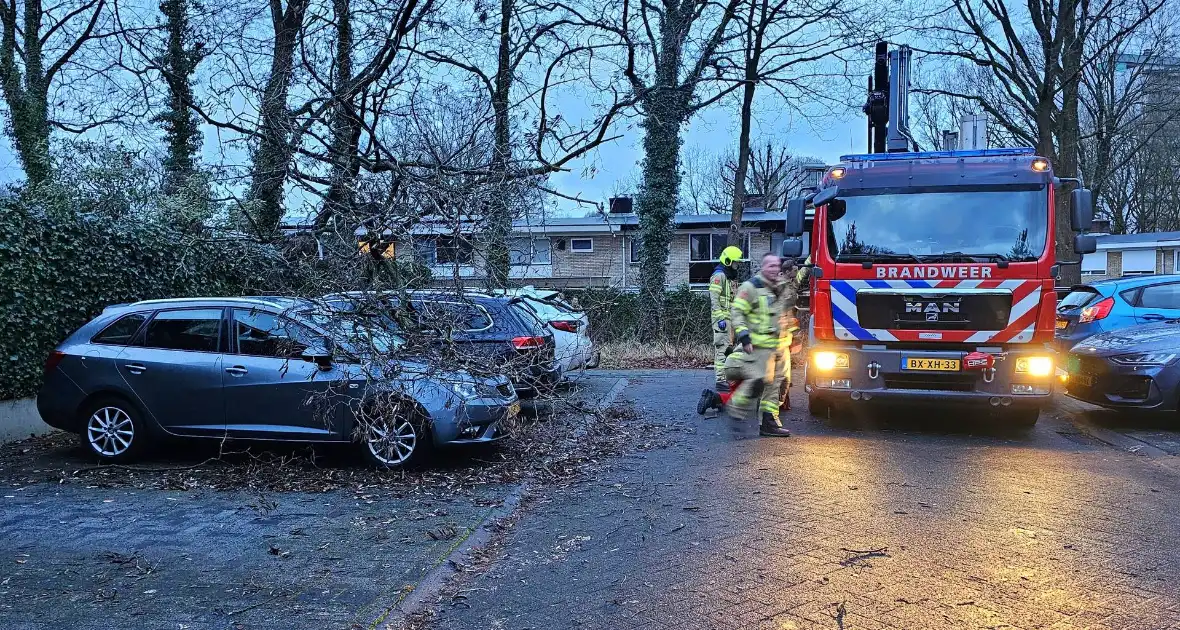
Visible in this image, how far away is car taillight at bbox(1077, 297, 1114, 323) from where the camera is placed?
407 inches

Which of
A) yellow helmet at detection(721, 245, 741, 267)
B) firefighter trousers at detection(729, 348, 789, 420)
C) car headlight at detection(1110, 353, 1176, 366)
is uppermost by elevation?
yellow helmet at detection(721, 245, 741, 267)

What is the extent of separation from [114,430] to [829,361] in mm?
6454

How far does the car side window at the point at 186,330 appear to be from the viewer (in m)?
7.02

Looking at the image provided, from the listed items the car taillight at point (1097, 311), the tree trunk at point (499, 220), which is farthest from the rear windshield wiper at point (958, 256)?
the tree trunk at point (499, 220)

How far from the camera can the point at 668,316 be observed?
768 inches

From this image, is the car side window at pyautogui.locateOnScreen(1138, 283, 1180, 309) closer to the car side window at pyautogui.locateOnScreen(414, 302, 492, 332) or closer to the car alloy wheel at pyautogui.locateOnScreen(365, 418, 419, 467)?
the car side window at pyautogui.locateOnScreen(414, 302, 492, 332)

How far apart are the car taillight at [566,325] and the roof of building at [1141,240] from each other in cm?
2836

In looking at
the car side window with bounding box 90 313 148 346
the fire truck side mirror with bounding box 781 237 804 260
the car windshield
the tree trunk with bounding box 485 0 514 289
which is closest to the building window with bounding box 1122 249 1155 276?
the fire truck side mirror with bounding box 781 237 804 260

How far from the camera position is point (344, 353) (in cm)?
653

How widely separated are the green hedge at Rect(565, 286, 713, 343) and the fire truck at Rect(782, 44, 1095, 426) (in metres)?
10.2

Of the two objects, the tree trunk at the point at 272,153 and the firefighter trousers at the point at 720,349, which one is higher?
the tree trunk at the point at 272,153

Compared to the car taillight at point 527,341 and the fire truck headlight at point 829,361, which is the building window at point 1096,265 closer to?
the fire truck headlight at point 829,361

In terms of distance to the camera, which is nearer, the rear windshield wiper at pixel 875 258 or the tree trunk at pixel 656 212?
the rear windshield wiper at pixel 875 258

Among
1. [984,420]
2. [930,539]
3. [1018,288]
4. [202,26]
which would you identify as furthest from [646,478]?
[202,26]
